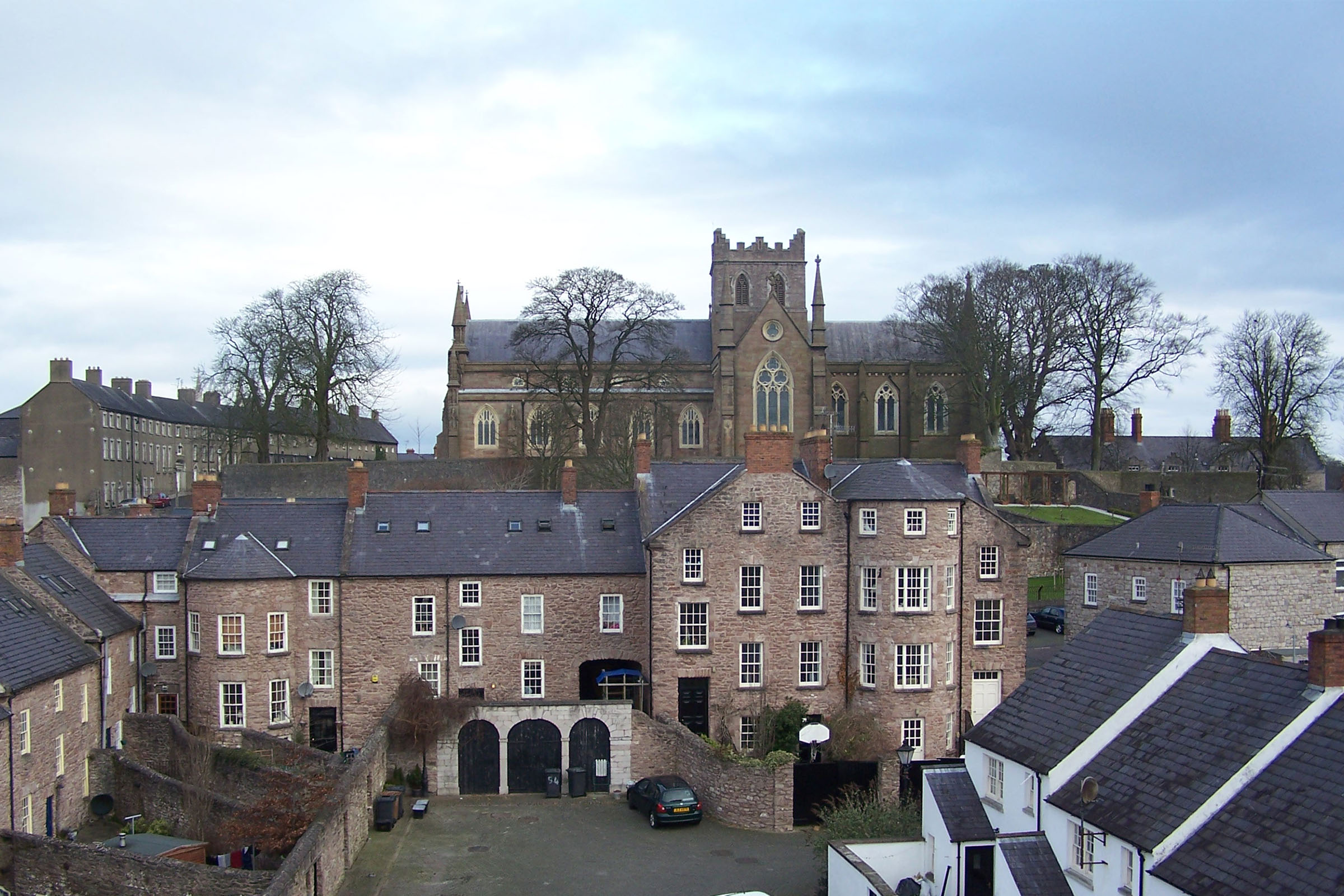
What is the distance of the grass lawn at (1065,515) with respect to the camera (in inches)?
2242

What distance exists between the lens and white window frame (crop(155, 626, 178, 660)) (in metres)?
33.8

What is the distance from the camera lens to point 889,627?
32.5 metres

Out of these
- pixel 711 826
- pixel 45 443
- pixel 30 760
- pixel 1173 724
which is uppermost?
pixel 45 443

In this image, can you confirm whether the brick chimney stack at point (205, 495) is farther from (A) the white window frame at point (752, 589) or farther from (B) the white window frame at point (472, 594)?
(A) the white window frame at point (752, 589)

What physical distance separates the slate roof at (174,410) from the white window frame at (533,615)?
30.2 meters

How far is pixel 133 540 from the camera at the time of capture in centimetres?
3506

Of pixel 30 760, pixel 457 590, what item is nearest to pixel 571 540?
pixel 457 590

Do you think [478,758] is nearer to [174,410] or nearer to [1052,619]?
[1052,619]

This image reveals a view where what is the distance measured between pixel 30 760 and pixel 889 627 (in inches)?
897

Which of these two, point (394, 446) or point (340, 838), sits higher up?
point (394, 446)

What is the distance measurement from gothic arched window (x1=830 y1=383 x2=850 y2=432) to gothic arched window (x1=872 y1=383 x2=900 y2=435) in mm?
2089

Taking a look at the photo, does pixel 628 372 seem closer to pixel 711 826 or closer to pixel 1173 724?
pixel 711 826

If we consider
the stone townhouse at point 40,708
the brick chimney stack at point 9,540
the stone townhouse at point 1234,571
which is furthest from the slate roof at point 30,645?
the stone townhouse at point 1234,571

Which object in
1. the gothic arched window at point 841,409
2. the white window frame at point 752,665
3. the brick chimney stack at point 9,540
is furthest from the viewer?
the gothic arched window at point 841,409
